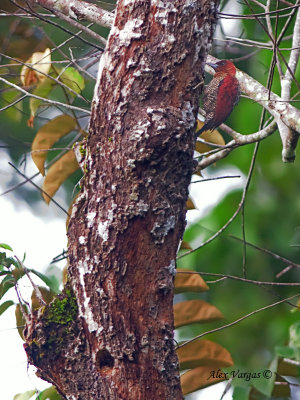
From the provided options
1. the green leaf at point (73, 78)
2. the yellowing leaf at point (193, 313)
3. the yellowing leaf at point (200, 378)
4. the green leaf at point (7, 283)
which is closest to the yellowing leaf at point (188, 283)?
the yellowing leaf at point (193, 313)

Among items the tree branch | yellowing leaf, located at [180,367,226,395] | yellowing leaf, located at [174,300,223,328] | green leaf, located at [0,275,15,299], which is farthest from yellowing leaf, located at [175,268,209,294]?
the tree branch

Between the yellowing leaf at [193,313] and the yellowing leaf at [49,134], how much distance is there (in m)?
0.69

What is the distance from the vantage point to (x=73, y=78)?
2.26 metres

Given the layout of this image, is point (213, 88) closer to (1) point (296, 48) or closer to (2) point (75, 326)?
(1) point (296, 48)

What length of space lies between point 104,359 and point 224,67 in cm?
116

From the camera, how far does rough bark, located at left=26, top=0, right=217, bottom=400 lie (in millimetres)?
1386

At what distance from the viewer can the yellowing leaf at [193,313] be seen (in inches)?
84.3

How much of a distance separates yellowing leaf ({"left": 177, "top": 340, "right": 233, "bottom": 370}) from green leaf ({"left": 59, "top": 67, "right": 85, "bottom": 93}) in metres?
1.03

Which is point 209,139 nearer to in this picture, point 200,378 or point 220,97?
point 220,97

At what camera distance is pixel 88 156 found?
1.49 meters

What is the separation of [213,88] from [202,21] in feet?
1.70

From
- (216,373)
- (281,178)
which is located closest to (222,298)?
(281,178)

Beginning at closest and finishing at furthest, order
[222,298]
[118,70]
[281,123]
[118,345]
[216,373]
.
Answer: [118,345] → [118,70] → [281,123] → [216,373] → [222,298]

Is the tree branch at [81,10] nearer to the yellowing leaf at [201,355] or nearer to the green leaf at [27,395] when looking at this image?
the yellowing leaf at [201,355]
